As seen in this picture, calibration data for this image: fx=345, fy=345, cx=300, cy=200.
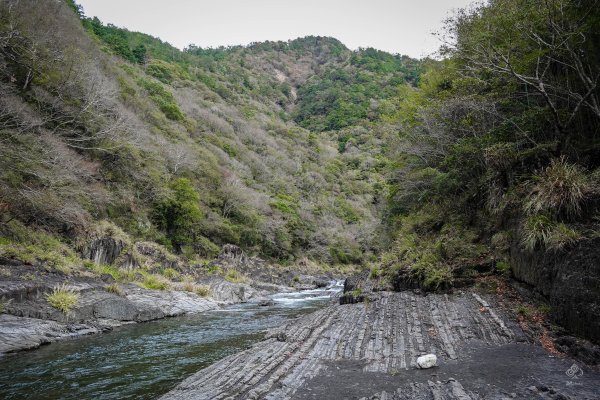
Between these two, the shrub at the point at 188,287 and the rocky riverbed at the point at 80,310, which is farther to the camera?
the shrub at the point at 188,287

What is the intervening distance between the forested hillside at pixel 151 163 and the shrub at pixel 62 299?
3.31 metres

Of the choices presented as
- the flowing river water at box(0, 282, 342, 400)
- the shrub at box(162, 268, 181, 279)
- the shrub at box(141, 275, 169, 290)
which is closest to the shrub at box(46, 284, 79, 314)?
the flowing river water at box(0, 282, 342, 400)

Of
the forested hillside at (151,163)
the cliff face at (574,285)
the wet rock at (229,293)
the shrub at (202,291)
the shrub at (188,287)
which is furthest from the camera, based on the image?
the wet rock at (229,293)

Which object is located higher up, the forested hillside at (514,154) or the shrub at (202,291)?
the forested hillside at (514,154)

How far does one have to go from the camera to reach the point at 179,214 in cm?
2902

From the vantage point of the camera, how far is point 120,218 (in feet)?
78.0

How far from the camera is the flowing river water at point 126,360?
6677mm

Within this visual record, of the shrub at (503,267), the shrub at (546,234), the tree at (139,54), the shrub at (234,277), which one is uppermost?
the tree at (139,54)

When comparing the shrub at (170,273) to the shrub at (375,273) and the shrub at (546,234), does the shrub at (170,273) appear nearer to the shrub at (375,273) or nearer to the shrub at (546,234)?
the shrub at (375,273)

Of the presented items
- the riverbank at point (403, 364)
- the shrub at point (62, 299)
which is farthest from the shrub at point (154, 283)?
the riverbank at point (403, 364)

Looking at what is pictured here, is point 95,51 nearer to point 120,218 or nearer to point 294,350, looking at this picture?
point 120,218

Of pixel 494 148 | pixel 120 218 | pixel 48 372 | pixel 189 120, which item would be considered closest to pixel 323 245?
pixel 189 120

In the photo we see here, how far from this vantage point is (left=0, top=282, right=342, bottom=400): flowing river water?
21.9 ft

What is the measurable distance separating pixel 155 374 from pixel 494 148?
11.1 metres
